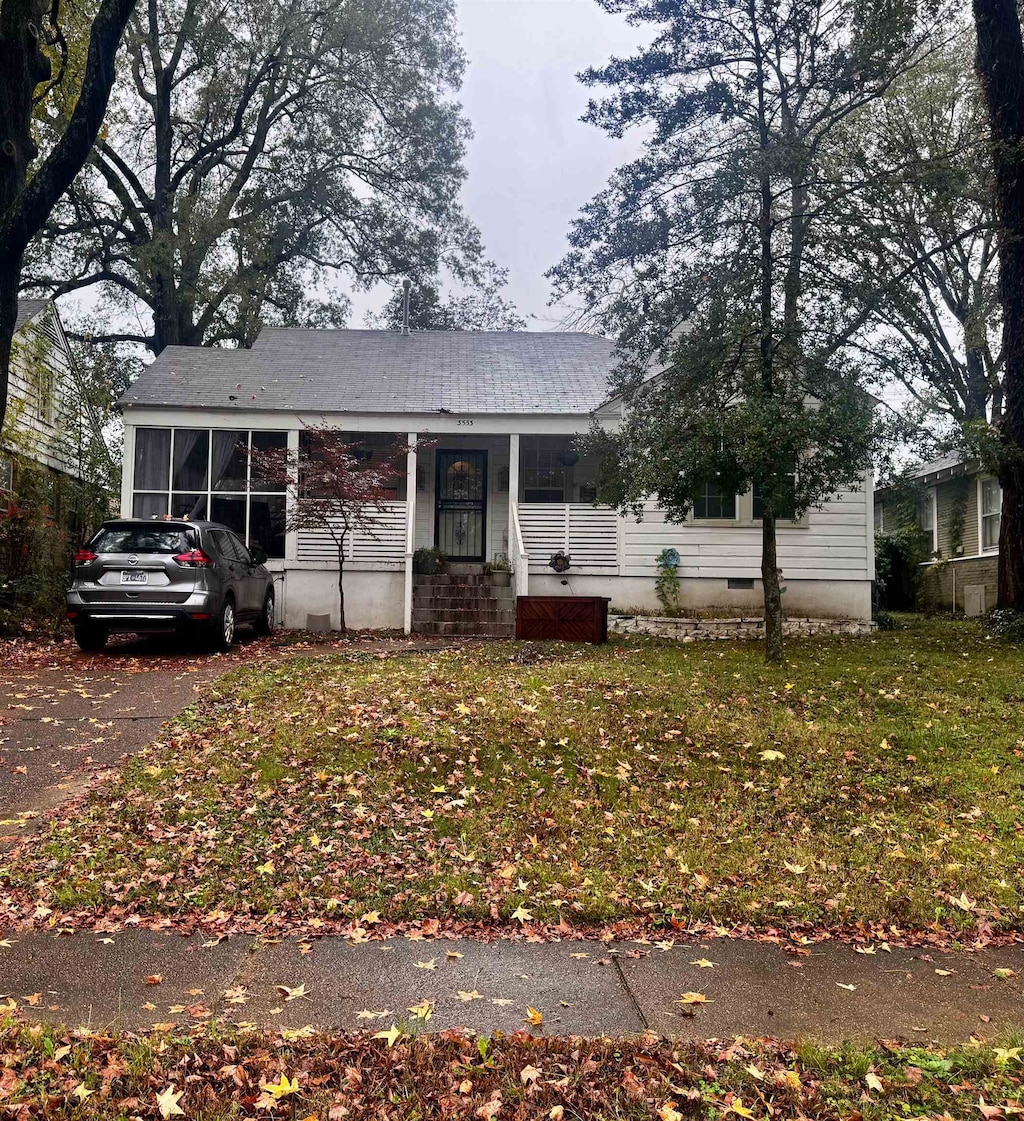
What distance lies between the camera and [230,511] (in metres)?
15.5

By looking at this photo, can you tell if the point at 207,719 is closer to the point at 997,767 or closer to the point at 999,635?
the point at 997,767

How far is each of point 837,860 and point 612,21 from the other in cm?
1024

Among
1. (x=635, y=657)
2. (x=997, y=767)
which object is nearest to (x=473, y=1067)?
(x=997, y=767)

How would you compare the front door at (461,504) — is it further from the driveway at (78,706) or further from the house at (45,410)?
the house at (45,410)

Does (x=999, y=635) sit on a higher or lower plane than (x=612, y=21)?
lower

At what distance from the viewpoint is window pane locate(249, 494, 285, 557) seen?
15328mm

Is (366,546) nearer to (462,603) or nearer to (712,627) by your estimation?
(462,603)

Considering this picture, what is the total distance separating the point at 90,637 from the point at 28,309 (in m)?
9.42

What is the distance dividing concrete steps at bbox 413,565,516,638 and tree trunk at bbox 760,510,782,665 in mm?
4412

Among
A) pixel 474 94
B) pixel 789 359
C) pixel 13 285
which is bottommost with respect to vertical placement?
pixel 789 359

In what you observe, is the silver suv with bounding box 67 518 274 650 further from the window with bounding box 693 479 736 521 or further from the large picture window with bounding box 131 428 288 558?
the window with bounding box 693 479 736 521

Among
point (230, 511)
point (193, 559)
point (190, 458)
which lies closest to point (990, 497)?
point (230, 511)

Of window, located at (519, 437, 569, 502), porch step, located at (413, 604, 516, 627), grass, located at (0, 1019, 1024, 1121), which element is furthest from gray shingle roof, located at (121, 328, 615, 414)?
grass, located at (0, 1019, 1024, 1121)

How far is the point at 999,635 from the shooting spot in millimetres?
12500
